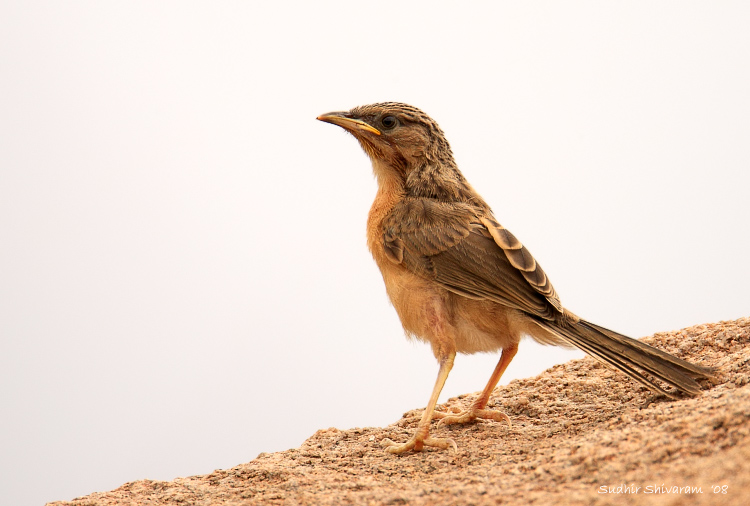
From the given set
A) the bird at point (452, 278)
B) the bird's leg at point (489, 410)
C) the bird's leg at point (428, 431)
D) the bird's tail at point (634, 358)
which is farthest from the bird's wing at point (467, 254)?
the bird's leg at point (489, 410)

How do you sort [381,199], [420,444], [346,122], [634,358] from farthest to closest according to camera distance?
[346,122] < [381,199] < [420,444] < [634,358]

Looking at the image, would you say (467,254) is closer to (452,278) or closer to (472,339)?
(452,278)

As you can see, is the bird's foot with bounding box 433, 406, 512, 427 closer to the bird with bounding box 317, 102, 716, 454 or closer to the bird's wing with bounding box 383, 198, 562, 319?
the bird with bounding box 317, 102, 716, 454

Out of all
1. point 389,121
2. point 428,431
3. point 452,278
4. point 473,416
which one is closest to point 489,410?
point 473,416

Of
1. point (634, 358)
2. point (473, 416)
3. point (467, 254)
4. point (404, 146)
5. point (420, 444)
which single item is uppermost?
point (404, 146)

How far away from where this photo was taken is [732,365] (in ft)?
16.0

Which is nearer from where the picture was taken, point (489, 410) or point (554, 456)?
point (554, 456)

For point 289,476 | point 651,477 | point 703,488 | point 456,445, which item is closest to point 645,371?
point 456,445

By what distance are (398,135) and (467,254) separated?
131 centimetres

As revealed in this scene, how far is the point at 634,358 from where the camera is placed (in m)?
4.60

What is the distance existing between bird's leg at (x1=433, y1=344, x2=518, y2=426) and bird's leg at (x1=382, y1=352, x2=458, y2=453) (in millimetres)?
562

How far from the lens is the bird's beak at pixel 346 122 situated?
582 centimetres

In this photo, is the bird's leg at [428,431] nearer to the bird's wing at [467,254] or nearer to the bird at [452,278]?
the bird at [452,278]

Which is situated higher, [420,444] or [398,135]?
[398,135]
